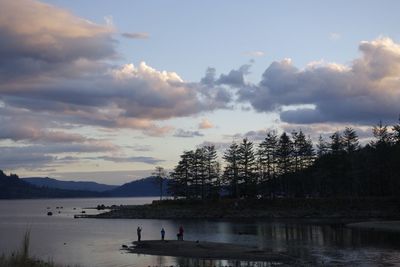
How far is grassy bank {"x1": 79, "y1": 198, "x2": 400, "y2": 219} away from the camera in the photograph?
10694cm

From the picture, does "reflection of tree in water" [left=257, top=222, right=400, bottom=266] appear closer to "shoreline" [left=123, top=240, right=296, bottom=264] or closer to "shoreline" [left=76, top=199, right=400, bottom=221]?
"shoreline" [left=123, top=240, right=296, bottom=264]

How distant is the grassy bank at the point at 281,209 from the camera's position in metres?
107

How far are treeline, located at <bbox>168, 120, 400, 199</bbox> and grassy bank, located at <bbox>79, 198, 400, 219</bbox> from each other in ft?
22.2

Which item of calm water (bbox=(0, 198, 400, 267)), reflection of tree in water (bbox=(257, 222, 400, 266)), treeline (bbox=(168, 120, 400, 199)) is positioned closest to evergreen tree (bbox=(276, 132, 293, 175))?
Result: treeline (bbox=(168, 120, 400, 199))

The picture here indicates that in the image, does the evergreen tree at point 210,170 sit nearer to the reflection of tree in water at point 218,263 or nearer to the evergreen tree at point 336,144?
the evergreen tree at point 336,144

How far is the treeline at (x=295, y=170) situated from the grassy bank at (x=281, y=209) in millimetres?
6761

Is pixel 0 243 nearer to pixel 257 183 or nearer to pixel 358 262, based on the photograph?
pixel 358 262

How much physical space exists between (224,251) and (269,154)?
8429 centimetres

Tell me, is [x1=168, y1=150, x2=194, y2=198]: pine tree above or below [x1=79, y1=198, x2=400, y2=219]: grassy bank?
above

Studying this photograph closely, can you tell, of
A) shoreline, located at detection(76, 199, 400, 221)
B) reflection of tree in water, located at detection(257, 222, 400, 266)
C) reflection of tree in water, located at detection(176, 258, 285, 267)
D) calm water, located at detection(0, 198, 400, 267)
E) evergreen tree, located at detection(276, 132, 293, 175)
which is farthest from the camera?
evergreen tree, located at detection(276, 132, 293, 175)

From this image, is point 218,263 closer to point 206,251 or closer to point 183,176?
point 206,251

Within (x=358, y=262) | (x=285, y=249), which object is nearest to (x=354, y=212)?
(x=285, y=249)

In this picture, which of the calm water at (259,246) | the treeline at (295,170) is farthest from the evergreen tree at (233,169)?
the calm water at (259,246)

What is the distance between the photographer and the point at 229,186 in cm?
14262
